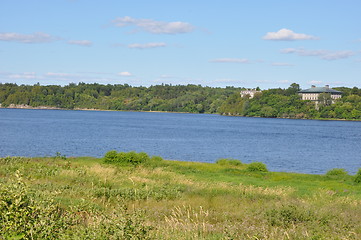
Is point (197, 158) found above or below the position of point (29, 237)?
below

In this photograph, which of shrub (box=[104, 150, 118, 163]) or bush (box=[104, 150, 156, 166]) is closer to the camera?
bush (box=[104, 150, 156, 166])

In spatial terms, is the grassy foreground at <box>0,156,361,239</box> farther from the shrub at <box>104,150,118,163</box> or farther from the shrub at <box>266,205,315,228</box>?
the shrub at <box>104,150,118,163</box>

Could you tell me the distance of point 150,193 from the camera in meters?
21.8

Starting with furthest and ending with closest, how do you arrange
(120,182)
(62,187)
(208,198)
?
(120,182) → (62,187) → (208,198)

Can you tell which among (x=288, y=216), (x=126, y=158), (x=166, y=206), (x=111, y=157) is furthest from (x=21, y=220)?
(x=111, y=157)

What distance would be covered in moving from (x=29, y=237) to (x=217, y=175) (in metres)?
27.0

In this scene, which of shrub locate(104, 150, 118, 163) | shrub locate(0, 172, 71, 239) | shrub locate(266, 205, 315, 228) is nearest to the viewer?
shrub locate(0, 172, 71, 239)

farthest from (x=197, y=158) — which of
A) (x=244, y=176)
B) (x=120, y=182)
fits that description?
(x=120, y=182)

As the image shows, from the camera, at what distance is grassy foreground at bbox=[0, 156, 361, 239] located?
9.90 metres

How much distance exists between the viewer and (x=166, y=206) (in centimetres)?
1880

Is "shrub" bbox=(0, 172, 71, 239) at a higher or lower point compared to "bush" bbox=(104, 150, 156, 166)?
higher

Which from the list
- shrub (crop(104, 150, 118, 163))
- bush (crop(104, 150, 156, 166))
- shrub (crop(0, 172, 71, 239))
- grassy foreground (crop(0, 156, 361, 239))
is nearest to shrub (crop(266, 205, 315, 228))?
grassy foreground (crop(0, 156, 361, 239))

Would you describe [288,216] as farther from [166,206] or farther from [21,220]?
[21,220]

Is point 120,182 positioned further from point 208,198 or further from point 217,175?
point 217,175
